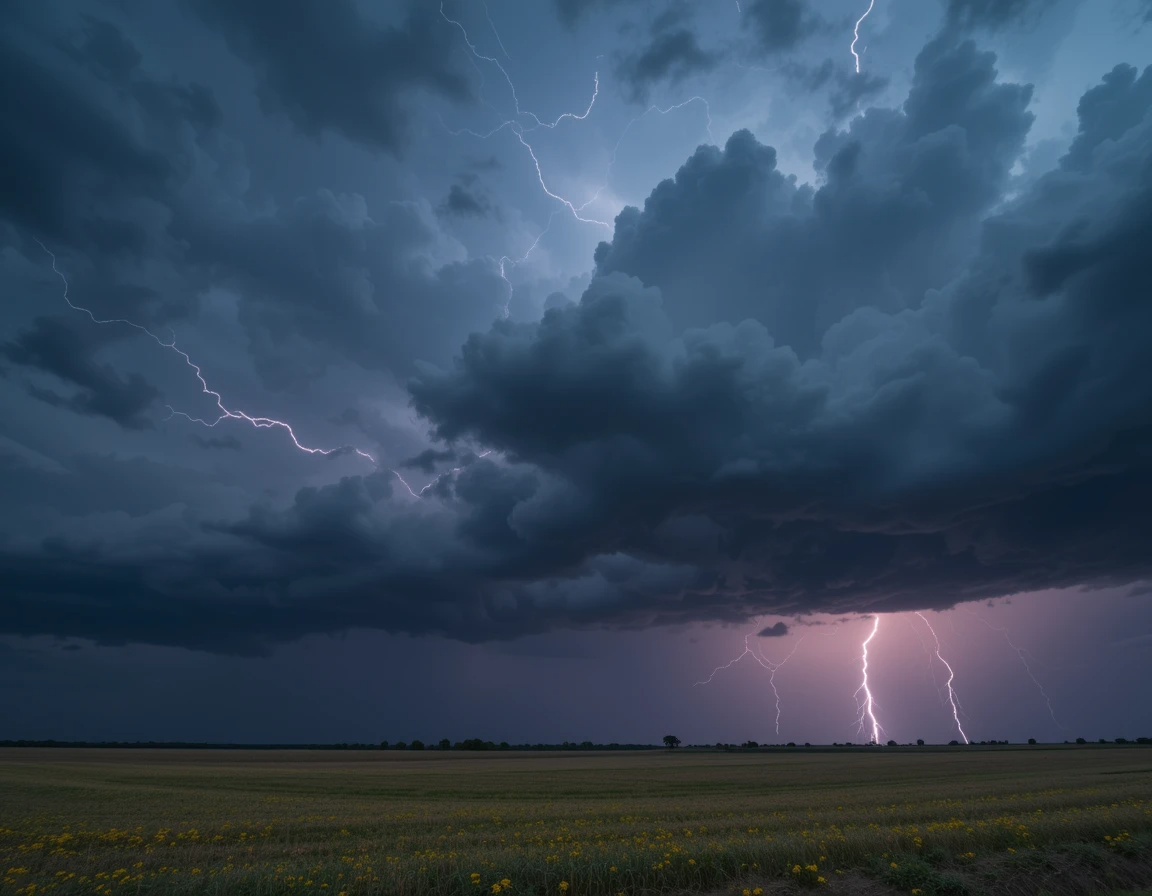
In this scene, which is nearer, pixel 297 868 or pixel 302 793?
pixel 297 868

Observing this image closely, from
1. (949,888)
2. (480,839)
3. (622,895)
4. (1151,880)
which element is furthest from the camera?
(480,839)

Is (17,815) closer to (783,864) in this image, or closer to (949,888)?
(783,864)

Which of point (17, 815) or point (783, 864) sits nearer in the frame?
point (783, 864)

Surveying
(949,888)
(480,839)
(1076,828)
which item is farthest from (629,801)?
(949,888)

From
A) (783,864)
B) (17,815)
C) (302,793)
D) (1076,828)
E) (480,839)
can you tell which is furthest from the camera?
(302,793)

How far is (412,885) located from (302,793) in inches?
1238

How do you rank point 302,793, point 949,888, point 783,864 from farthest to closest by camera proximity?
1. point 302,793
2. point 783,864
3. point 949,888

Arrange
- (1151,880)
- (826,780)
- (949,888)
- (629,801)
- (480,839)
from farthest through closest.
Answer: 1. (826,780)
2. (629,801)
3. (480,839)
4. (1151,880)
5. (949,888)

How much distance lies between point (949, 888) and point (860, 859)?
5.89 ft

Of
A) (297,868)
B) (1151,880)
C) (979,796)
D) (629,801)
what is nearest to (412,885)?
(297,868)

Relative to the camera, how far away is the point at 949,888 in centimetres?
1112

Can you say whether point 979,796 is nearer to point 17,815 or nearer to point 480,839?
point 480,839

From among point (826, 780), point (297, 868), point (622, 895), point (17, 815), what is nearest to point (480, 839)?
point (297, 868)

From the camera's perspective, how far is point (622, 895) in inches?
406
